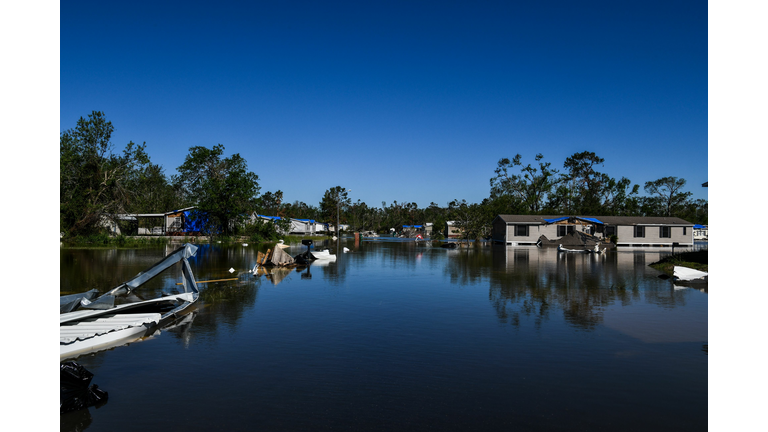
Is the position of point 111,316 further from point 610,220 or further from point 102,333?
point 610,220

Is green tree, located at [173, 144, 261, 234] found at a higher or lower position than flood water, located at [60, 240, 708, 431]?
higher

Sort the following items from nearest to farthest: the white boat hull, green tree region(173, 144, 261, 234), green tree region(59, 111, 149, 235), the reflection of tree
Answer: the white boat hull, the reflection of tree, green tree region(59, 111, 149, 235), green tree region(173, 144, 261, 234)

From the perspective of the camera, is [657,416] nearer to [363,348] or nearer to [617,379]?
[617,379]

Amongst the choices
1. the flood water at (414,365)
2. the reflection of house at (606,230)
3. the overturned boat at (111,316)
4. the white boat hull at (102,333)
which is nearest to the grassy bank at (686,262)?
the flood water at (414,365)

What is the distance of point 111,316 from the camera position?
10.3 m

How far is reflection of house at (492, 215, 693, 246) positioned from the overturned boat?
41427 mm

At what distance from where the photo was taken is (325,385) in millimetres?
6676

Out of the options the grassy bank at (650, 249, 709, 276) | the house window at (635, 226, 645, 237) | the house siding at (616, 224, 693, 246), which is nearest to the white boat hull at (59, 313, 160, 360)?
the grassy bank at (650, 249, 709, 276)

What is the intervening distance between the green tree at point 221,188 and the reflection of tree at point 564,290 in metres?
34.1

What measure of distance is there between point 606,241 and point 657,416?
44.4m

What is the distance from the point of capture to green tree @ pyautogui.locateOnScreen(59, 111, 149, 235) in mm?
40062

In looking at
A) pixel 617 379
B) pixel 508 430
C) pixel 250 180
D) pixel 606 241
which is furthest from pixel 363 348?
pixel 250 180

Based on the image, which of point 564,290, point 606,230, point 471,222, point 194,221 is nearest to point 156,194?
point 194,221

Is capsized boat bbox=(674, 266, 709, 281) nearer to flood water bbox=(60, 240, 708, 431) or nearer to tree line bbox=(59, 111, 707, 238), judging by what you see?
flood water bbox=(60, 240, 708, 431)
